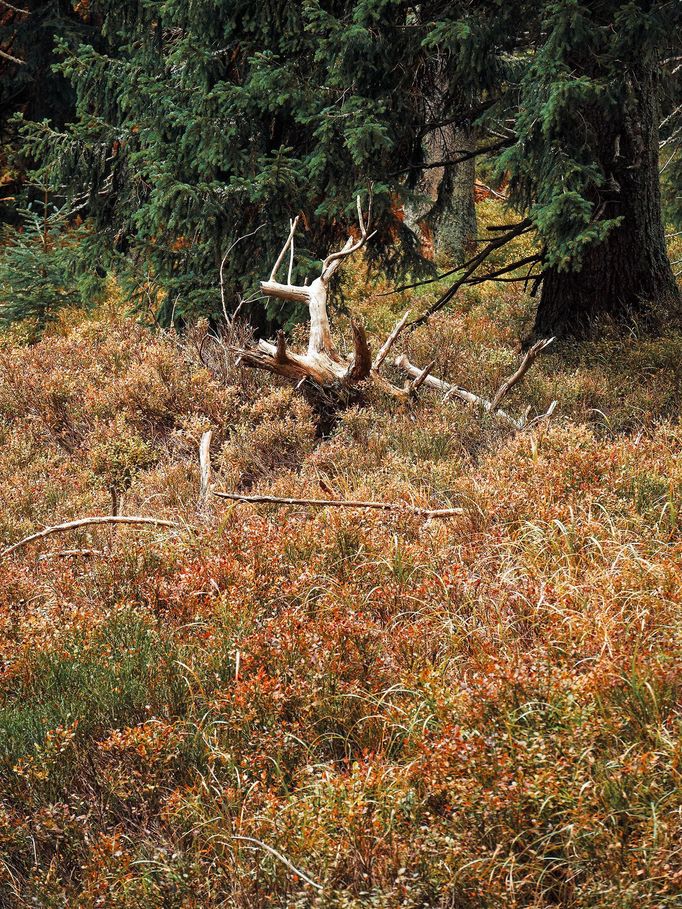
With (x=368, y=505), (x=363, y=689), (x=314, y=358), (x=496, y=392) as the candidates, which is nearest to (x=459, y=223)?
(x=314, y=358)

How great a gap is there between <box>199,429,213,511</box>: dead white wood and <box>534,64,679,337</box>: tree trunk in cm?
390

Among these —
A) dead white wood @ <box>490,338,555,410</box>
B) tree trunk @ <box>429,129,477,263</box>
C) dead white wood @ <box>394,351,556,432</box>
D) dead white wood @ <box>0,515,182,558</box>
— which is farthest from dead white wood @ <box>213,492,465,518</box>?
tree trunk @ <box>429,129,477,263</box>

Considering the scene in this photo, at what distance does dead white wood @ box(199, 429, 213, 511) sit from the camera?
4963 millimetres

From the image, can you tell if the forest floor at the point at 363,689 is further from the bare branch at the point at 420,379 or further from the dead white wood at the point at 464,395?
the bare branch at the point at 420,379

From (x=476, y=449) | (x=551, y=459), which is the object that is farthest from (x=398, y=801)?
(x=476, y=449)

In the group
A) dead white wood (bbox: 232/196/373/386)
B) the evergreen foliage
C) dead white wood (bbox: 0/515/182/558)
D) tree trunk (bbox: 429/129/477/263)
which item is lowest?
the evergreen foliage

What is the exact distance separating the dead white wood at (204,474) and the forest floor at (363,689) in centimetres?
12

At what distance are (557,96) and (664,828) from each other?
18.1ft

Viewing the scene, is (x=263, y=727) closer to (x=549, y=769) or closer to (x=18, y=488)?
(x=549, y=769)

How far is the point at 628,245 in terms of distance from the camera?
7977mm

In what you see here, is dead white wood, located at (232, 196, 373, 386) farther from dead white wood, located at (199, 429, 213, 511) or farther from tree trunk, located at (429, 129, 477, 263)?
tree trunk, located at (429, 129, 477, 263)

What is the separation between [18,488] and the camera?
18.9 feet

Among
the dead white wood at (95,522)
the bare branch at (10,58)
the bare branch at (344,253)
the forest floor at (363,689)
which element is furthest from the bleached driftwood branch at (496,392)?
the bare branch at (10,58)

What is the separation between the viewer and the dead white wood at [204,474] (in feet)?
16.3
